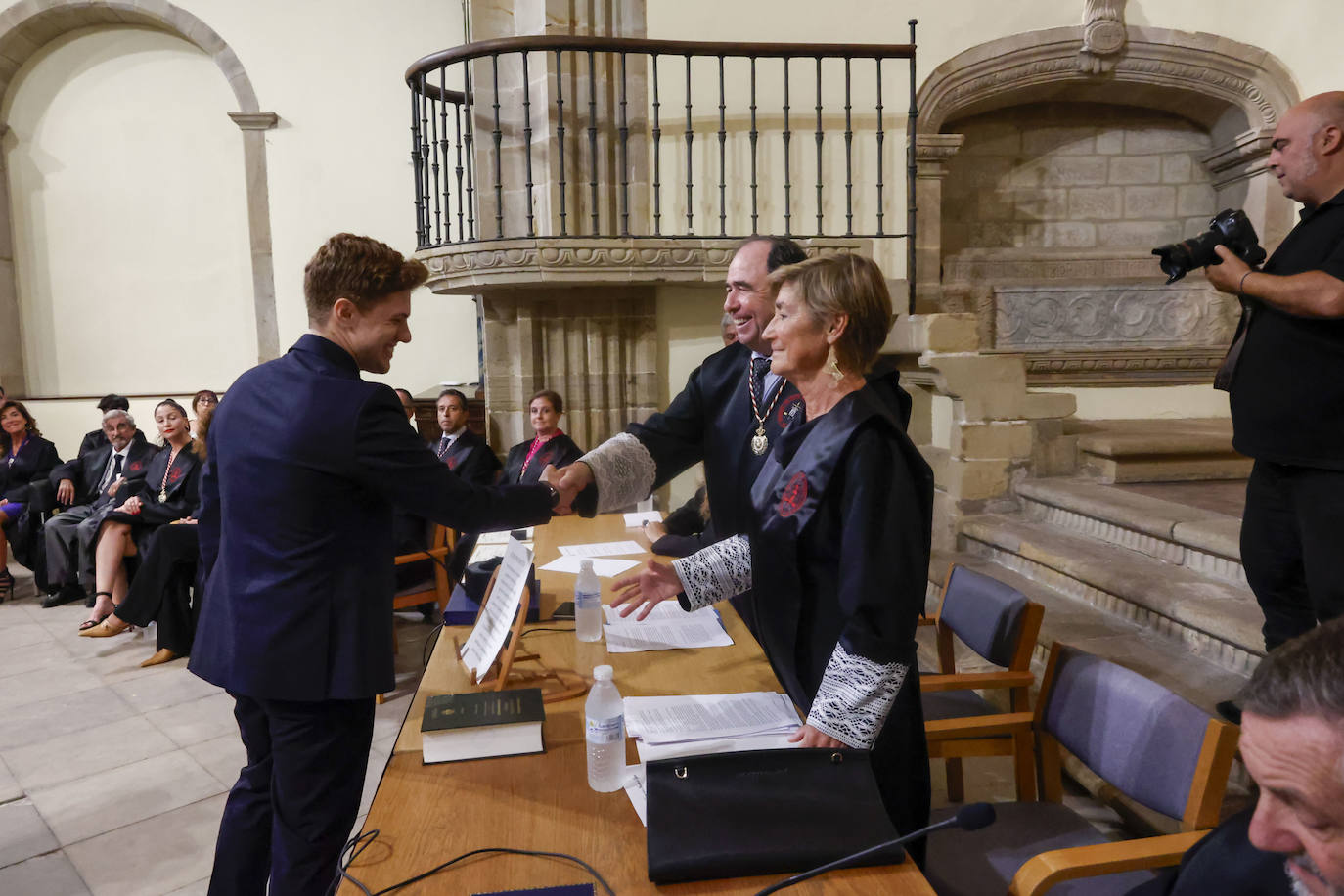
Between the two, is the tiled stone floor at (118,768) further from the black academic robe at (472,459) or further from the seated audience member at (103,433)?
the seated audience member at (103,433)

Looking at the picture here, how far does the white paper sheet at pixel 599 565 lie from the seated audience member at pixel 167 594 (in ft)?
8.49

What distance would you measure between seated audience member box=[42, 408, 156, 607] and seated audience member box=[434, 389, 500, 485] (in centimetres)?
195

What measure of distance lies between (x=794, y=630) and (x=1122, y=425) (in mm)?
4493

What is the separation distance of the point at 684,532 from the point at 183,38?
712cm

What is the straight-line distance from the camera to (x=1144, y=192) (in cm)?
629

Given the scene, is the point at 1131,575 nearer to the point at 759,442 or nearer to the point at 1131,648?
the point at 1131,648

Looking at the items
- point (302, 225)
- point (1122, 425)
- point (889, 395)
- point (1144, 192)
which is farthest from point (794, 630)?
point (302, 225)

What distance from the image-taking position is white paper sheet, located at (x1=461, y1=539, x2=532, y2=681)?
162 cm

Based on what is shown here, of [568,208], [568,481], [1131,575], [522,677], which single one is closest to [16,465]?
[568,208]

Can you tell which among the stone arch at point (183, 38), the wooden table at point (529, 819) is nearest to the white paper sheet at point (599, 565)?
the wooden table at point (529, 819)

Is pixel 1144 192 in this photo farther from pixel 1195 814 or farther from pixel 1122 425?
pixel 1195 814

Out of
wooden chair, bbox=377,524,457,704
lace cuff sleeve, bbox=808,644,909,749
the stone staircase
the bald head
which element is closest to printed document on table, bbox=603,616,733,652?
lace cuff sleeve, bbox=808,644,909,749

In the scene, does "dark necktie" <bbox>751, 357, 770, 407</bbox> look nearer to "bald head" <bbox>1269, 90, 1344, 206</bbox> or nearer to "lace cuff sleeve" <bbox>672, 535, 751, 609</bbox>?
"lace cuff sleeve" <bbox>672, 535, 751, 609</bbox>

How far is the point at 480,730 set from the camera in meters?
1.43
